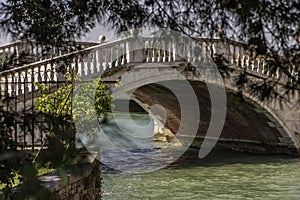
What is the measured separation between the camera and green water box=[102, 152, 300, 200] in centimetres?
958

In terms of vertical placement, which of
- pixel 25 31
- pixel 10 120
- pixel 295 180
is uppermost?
pixel 25 31

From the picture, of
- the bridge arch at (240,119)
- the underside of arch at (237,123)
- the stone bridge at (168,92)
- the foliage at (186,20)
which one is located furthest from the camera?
the underside of arch at (237,123)

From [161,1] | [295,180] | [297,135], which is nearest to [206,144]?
[297,135]

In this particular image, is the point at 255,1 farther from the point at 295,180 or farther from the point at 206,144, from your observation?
the point at 206,144

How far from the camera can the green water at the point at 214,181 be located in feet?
31.4

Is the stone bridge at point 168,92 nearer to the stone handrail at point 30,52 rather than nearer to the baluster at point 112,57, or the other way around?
the baluster at point 112,57

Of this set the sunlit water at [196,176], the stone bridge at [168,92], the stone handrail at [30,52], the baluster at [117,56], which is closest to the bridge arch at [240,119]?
the stone bridge at [168,92]

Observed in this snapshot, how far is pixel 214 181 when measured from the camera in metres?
10.9

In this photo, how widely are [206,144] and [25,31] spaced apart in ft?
42.9

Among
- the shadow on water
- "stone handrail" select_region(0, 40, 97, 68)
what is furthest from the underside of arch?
"stone handrail" select_region(0, 40, 97, 68)

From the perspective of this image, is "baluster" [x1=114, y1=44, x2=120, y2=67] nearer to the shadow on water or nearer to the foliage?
the shadow on water

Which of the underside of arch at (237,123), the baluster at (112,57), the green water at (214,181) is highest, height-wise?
the baluster at (112,57)

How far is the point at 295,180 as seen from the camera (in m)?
10.8

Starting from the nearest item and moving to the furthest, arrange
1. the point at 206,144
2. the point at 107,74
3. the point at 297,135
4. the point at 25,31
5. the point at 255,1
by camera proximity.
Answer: the point at 255,1, the point at 25,31, the point at 107,74, the point at 297,135, the point at 206,144
